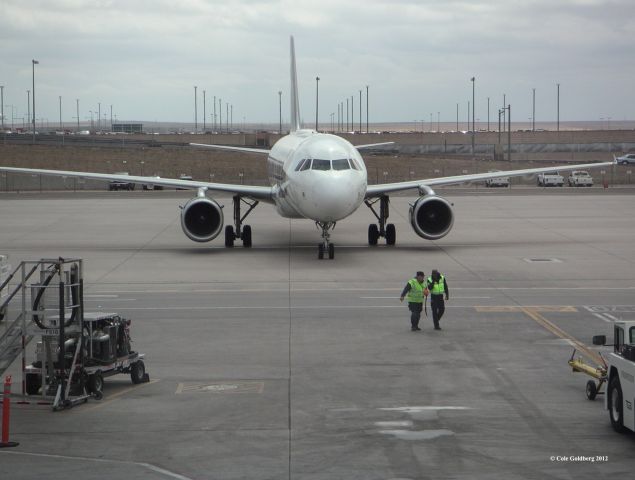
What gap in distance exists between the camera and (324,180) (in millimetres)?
34438

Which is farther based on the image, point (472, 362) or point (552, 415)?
point (472, 362)

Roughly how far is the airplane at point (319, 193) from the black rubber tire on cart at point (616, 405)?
19598mm

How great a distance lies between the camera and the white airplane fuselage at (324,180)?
34219 millimetres

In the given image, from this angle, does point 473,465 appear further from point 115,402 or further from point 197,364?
point 197,364

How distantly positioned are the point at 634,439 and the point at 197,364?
8.49 m

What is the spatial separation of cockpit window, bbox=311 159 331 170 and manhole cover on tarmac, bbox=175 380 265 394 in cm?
1736

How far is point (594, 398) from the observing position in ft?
55.1

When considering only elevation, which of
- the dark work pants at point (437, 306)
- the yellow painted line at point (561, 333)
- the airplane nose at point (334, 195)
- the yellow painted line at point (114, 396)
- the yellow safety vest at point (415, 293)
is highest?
the airplane nose at point (334, 195)

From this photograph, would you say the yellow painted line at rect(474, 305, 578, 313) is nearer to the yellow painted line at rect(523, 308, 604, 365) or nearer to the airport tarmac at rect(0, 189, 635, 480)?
the airport tarmac at rect(0, 189, 635, 480)

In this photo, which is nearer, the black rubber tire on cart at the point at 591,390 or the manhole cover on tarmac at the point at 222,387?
the black rubber tire on cart at the point at 591,390

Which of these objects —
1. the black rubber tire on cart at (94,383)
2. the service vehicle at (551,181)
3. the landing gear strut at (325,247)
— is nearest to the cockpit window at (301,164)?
the landing gear strut at (325,247)

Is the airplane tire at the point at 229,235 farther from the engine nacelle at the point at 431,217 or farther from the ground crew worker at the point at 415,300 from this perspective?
the ground crew worker at the point at 415,300

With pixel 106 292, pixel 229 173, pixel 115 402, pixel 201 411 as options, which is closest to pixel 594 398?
pixel 201 411

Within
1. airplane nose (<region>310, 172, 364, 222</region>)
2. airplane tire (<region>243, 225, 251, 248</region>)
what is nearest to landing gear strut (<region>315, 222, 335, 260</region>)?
airplane nose (<region>310, 172, 364, 222</region>)
